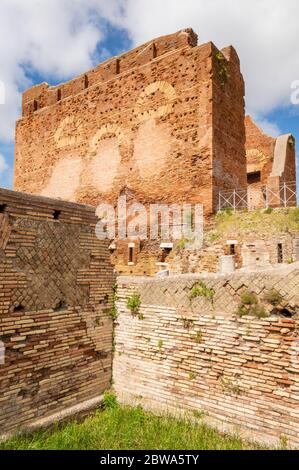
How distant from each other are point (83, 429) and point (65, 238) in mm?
2918

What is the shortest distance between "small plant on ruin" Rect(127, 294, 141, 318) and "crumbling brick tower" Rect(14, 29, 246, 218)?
19.0 feet

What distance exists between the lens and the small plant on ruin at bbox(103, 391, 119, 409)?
604cm

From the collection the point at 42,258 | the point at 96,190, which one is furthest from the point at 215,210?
the point at 42,258

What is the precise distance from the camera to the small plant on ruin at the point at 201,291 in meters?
5.34

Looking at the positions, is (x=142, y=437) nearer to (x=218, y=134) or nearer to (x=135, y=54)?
(x=218, y=134)

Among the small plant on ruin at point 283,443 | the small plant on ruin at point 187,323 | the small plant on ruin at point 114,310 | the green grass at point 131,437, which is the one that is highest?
the small plant on ruin at point 114,310

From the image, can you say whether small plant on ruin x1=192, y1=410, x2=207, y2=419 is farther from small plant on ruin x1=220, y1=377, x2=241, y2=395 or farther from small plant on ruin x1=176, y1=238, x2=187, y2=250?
small plant on ruin x1=176, y1=238, x2=187, y2=250

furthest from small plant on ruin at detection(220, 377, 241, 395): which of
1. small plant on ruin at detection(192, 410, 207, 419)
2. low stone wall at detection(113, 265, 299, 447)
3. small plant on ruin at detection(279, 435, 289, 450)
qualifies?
small plant on ruin at detection(279, 435, 289, 450)

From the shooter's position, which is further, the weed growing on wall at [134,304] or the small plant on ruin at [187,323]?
the weed growing on wall at [134,304]

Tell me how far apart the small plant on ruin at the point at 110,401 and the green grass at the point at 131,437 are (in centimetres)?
51

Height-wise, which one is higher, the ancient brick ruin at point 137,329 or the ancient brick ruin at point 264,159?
the ancient brick ruin at point 264,159

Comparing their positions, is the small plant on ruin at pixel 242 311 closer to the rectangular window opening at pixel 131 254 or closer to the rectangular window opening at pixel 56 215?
the rectangular window opening at pixel 56 215

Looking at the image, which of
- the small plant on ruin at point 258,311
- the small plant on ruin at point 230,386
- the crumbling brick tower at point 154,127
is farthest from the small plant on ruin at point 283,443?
the crumbling brick tower at point 154,127
